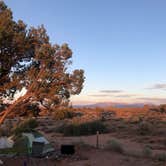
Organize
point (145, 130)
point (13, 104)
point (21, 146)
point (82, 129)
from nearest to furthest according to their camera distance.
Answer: point (13, 104) → point (21, 146) → point (82, 129) → point (145, 130)

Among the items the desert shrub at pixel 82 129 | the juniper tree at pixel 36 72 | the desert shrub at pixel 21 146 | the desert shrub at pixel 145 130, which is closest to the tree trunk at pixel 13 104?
the juniper tree at pixel 36 72

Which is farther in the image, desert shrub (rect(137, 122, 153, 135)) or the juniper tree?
desert shrub (rect(137, 122, 153, 135))

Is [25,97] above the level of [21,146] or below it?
above

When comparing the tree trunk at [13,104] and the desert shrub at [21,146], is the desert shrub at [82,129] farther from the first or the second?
the tree trunk at [13,104]

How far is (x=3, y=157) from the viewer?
64.6 ft

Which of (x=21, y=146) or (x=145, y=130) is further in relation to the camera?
(x=145, y=130)

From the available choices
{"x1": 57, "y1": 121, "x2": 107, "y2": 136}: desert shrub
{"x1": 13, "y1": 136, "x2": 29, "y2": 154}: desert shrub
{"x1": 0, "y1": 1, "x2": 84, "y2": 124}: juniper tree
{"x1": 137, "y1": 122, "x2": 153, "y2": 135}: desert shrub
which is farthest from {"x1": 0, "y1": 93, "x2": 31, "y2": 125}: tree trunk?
{"x1": 137, "y1": 122, "x2": 153, "y2": 135}: desert shrub

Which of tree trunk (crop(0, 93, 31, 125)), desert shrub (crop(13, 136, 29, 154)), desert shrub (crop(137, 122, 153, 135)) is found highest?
tree trunk (crop(0, 93, 31, 125))

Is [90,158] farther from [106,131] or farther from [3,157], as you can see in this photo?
[106,131]

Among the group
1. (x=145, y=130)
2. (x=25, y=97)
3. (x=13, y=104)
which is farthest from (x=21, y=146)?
(x=145, y=130)

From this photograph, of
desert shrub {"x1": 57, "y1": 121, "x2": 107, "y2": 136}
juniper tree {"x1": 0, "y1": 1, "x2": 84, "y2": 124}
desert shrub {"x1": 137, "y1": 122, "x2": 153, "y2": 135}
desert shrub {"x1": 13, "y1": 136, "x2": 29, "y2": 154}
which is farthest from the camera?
desert shrub {"x1": 137, "y1": 122, "x2": 153, "y2": 135}

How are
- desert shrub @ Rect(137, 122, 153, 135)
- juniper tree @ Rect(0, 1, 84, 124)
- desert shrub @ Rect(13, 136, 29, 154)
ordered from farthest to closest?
desert shrub @ Rect(137, 122, 153, 135) < desert shrub @ Rect(13, 136, 29, 154) < juniper tree @ Rect(0, 1, 84, 124)

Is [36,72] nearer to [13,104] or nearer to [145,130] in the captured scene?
[13,104]

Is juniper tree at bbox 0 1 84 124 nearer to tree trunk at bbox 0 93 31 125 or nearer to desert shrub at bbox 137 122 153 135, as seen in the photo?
tree trunk at bbox 0 93 31 125
